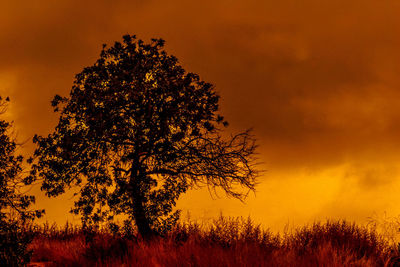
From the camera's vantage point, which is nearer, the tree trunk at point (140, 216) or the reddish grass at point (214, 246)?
the reddish grass at point (214, 246)

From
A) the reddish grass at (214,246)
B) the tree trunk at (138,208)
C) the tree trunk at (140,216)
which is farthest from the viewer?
the tree trunk at (140,216)

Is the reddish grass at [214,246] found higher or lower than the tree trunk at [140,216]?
lower

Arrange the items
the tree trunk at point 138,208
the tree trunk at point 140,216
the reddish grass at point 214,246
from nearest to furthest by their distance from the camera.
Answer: the reddish grass at point 214,246 → the tree trunk at point 138,208 → the tree trunk at point 140,216

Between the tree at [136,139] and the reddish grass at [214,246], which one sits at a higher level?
the tree at [136,139]

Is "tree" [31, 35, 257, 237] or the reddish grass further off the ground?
"tree" [31, 35, 257, 237]

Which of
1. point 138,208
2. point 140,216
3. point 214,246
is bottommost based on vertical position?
point 214,246

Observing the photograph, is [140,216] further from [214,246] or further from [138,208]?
[214,246]

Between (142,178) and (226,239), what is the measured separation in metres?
4.01

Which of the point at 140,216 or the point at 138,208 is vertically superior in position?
the point at 138,208

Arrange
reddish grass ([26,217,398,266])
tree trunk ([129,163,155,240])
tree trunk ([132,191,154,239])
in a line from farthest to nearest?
tree trunk ([132,191,154,239]), tree trunk ([129,163,155,240]), reddish grass ([26,217,398,266])

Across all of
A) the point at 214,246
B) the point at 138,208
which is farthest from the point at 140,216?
the point at 214,246

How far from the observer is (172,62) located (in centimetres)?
1587

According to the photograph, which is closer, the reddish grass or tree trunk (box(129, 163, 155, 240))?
the reddish grass

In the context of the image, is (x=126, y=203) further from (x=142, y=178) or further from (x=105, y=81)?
(x=105, y=81)
